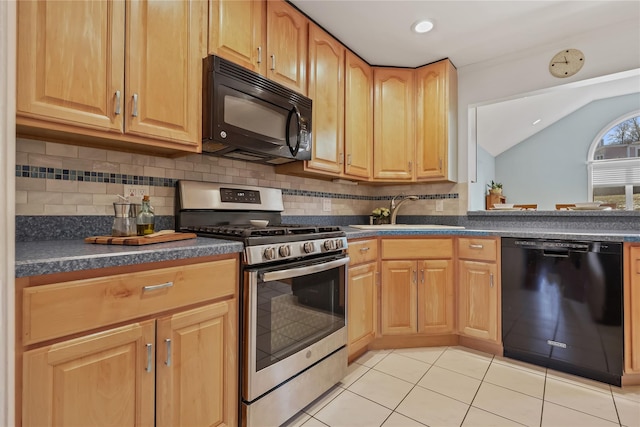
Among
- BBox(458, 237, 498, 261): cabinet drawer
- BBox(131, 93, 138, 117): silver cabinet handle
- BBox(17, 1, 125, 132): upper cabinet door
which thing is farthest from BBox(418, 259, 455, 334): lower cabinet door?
BBox(17, 1, 125, 132): upper cabinet door

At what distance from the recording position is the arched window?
533 centimetres

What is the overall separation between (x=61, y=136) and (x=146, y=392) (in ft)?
3.48

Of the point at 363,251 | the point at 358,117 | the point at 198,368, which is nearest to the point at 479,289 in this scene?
the point at 363,251

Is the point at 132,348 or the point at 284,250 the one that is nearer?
the point at 132,348

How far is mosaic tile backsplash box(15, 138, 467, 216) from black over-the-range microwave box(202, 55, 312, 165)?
14 centimetres

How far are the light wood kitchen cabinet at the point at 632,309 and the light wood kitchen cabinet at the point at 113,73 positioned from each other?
2452 millimetres

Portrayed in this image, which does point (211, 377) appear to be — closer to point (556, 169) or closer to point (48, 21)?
point (48, 21)

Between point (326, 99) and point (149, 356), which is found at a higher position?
point (326, 99)


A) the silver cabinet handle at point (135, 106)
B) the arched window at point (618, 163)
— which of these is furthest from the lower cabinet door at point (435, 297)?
the arched window at point (618, 163)

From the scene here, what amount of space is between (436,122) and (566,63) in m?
0.99

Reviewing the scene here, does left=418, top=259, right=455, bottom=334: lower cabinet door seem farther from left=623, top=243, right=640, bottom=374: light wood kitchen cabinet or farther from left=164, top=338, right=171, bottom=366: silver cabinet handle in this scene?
left=164, top=338, right=171, bottom=366: silver cabinet handle

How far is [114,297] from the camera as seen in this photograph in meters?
0.97
